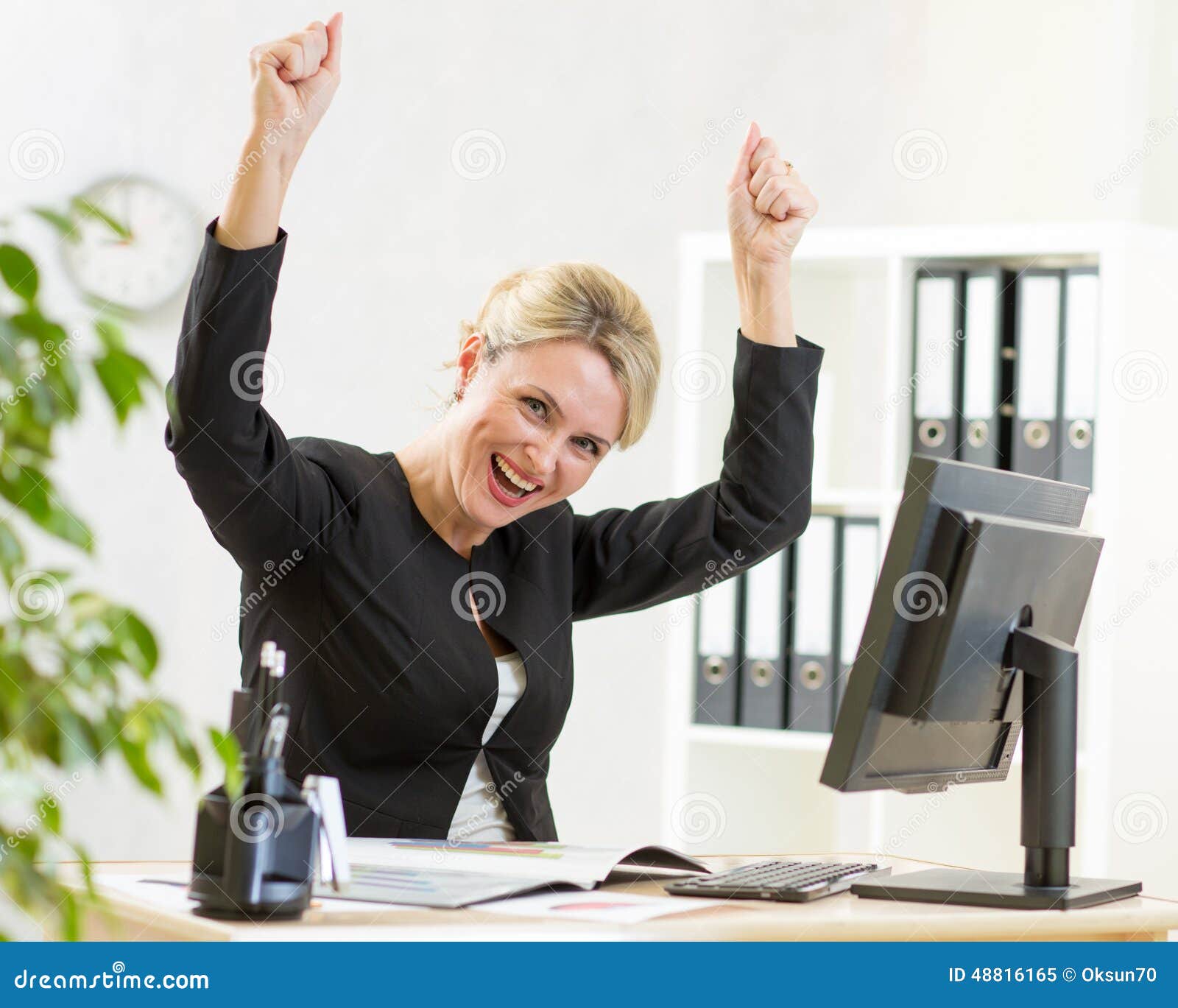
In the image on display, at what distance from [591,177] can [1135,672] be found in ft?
5.44

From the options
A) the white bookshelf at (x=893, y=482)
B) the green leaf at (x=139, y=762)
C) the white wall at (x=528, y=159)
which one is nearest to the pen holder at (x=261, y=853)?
the green leaf at (x=139, y=762)

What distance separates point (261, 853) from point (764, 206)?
3.51ft

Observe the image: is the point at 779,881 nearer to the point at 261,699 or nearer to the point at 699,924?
the point at 699,924

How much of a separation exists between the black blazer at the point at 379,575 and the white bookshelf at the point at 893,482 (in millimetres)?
822

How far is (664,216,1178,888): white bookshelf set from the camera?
242 cm

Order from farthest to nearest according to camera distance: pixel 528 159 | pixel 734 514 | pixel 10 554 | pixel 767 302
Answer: pixel 528 159 < pixel 734 514 < pixel 767 302 < pixel 10 554

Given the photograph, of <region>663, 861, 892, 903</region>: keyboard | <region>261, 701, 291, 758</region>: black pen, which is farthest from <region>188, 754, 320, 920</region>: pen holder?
<region>663, 861, 892, 903</region>: keyboard

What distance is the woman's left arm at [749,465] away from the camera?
177 centimetres

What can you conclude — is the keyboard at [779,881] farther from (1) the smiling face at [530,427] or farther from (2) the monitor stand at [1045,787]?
(1) the smiling face at [530,427]

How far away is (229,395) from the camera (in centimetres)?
141

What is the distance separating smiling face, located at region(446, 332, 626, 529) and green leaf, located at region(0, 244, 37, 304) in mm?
1157

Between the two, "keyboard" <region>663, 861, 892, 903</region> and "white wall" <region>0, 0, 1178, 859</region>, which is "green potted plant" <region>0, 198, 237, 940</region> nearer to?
"keyboard" <region>663, 861, 892, 903</region>

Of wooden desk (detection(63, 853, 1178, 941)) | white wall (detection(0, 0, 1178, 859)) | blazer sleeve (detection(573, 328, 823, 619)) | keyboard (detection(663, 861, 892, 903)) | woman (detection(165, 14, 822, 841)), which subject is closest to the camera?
wooden desk (detection(63, 853, 1178, 941))

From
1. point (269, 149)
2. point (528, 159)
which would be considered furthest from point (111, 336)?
point (528, 159)
